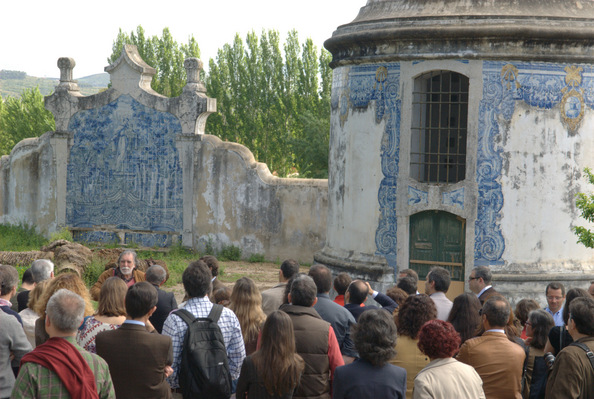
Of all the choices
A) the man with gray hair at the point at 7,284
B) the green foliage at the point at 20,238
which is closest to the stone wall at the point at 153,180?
the green foliage at the point at 20,238

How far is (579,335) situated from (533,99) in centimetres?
801

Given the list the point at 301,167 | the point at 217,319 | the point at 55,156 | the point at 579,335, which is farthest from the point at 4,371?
the point at 301,167

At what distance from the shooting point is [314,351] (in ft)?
19.1

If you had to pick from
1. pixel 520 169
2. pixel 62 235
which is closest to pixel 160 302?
pixel 520 169

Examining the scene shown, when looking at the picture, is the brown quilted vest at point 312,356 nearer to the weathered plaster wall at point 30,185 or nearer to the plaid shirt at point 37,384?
the plaid shirt at point 37,384

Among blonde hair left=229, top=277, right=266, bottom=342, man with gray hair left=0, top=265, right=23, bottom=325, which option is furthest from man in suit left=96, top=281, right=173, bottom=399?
man with gray hair left=0, top=265, right=23, bottom=325

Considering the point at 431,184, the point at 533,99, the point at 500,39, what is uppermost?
the point at 500,39

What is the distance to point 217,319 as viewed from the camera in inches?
245

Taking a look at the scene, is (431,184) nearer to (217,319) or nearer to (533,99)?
(533,99)

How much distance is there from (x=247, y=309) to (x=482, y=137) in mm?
7332

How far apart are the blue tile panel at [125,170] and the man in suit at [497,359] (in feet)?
47.1

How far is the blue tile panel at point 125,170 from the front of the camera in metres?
19.8

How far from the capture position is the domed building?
12898 mm

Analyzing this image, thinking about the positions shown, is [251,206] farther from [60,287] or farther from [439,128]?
[60,287]
